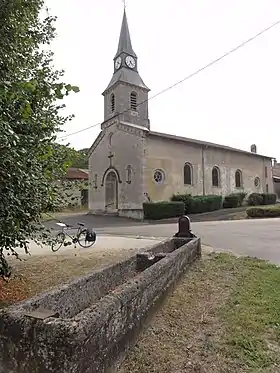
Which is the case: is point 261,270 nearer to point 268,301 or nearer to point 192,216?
point 268,301

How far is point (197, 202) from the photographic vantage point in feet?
94.1

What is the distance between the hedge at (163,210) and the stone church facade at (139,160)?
142cm

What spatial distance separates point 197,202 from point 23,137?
2508 centimetres

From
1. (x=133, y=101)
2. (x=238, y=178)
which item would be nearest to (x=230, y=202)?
(x=238, y=178)

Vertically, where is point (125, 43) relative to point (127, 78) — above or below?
above

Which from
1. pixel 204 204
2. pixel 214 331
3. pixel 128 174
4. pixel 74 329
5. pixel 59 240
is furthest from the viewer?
pixel 128 174

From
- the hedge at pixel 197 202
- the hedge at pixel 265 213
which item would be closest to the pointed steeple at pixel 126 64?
the hedge at pixel 197 202

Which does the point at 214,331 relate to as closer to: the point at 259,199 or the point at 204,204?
the point at 204,204

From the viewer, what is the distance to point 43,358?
244 centimetres

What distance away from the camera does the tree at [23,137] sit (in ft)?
12.0

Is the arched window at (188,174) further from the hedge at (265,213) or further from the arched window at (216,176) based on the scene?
the hedge at (265,213)

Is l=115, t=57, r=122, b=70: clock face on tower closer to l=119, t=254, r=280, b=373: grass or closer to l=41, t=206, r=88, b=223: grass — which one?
l=41, t=206, r=88, b=223: grass

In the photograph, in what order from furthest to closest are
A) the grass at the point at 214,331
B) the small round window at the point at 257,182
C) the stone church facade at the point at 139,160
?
the small round window at the point at 257,182 < the stone church facade at the point at 139,160 < the grass at the point at 214,331

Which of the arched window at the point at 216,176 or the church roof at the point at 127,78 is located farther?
the arched window at the point at 216,176
